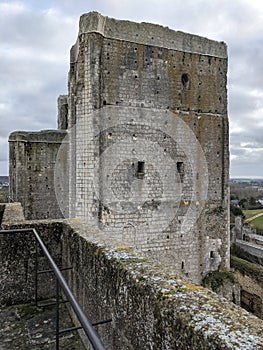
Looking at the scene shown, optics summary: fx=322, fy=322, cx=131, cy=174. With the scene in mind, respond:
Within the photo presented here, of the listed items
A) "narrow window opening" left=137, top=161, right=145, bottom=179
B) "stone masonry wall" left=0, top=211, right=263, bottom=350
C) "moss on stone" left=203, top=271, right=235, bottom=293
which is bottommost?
"moss on stone" left=203, top=271, right=235, bottom=293

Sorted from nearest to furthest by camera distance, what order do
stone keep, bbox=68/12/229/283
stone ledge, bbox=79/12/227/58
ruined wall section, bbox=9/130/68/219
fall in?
1. stone ledge, bbox=79/12/227/58
2. stone keep, bbox=68/12/229/283
3. ruined wall section, bbox=9/130/68/219

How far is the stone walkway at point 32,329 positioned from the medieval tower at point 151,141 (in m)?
6.56

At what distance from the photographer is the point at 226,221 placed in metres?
14.1

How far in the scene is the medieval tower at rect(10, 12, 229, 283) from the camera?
1102cm

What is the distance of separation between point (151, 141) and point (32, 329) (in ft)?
29.5

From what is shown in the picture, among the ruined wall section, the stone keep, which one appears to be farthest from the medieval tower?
the ruined wall section

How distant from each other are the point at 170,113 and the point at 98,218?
4922mm

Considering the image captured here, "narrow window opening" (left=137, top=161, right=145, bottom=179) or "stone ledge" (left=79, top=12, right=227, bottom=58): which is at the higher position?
"stone ledge" (left=79, top=12, right=227, bottom=58)

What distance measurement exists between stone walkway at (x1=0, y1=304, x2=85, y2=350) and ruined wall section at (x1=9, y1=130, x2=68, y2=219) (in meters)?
10.5

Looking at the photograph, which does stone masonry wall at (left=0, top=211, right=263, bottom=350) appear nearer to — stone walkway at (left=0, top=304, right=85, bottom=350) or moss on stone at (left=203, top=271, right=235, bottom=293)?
stone walkway at (left=0, top=304, right=85, bottom=350)

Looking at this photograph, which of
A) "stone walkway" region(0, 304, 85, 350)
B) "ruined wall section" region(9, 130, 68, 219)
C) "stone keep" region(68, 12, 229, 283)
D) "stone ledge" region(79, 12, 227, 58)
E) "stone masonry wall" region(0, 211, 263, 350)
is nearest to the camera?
"stone masonry wall" region(0, 211, 263, 350)

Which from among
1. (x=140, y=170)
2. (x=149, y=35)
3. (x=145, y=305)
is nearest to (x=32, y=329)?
(x=145, y=305)

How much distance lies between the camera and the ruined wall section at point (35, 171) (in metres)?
14.3

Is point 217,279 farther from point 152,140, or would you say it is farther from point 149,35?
point 149,35
